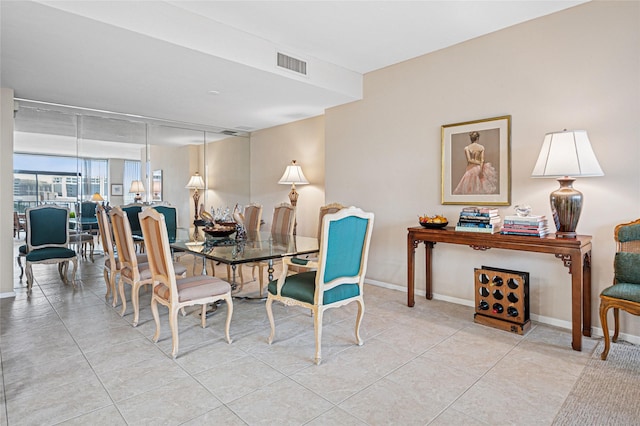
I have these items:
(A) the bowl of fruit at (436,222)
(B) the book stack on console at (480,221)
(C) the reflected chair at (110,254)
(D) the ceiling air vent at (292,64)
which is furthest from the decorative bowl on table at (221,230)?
(B) the book stack on console at (480,221)

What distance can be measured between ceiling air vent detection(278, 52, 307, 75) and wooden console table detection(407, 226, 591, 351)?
224 cm

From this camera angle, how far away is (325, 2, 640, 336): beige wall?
9.57 ft

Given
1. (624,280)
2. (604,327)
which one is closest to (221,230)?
(604,327)

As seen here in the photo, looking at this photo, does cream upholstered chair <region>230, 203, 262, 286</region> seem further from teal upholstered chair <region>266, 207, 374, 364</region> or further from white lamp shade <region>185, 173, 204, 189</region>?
teal upholstered chair <region>266, 207, 374, 364</region>

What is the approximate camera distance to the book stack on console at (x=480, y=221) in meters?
3.28

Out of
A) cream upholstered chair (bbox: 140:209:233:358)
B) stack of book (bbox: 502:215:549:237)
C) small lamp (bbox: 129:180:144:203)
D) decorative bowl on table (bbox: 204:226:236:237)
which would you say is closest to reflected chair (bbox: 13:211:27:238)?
small lamp (bbox: 129:180:144:203)

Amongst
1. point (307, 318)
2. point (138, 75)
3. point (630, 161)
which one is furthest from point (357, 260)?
point (138, 75)

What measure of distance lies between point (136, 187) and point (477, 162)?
5377 millimetres

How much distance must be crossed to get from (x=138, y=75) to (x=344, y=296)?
3283 mm

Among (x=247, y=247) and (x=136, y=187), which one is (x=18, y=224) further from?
(x=247, y=247)

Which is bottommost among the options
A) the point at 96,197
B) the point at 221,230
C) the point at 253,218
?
the point at 221,230

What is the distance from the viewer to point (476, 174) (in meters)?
3.76

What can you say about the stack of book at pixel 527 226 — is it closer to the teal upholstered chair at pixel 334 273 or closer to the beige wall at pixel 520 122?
the beige wall at pixel 520 122

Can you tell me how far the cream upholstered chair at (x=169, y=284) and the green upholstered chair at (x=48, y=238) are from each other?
2682 millimetres
